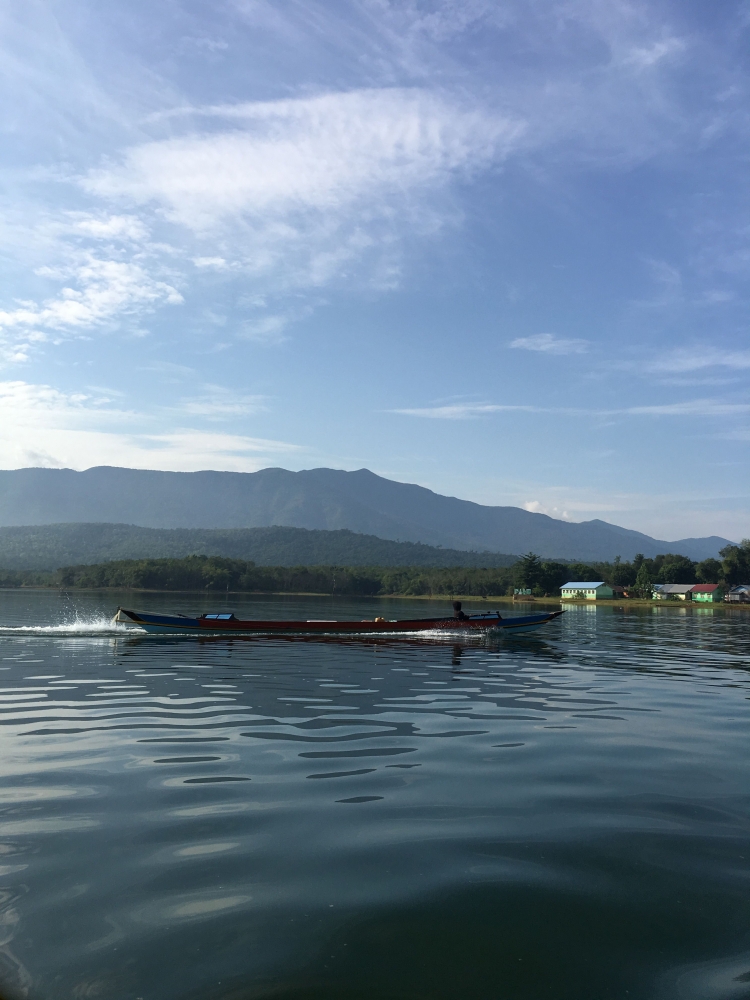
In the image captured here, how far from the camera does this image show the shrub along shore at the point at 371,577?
143m

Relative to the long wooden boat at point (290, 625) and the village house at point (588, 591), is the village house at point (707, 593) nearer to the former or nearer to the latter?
the village house at point (588, 591)

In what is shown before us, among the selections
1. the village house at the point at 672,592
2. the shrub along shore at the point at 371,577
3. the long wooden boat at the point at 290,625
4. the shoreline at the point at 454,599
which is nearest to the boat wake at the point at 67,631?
the long wooden boat at the point at 290,625

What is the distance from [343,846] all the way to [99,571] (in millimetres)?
147002

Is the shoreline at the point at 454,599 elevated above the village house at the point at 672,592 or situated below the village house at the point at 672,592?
below

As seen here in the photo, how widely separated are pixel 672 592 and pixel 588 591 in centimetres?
1669

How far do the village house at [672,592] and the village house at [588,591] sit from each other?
8.11 meters

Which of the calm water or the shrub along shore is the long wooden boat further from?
the shrub along shore

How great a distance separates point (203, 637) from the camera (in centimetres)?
3662

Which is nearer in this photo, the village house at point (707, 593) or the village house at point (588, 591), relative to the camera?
the village house at point (707, 593)

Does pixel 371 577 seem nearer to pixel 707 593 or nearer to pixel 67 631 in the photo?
pixel 707 593

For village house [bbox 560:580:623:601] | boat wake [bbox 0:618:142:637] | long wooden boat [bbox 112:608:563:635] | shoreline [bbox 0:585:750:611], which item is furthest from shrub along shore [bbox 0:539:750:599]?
long wooden boat [bbox 112:608:563:635]

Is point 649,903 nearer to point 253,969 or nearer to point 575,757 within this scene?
point 253,969

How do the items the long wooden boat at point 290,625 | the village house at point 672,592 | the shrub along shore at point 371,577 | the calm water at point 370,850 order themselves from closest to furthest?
the calm water at point 370,850 → the long wooden boat at point 290,625 → the village house at point 672,592 → the shrub along shore at point 371,577

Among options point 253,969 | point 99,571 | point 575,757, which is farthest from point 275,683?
point 99,571
